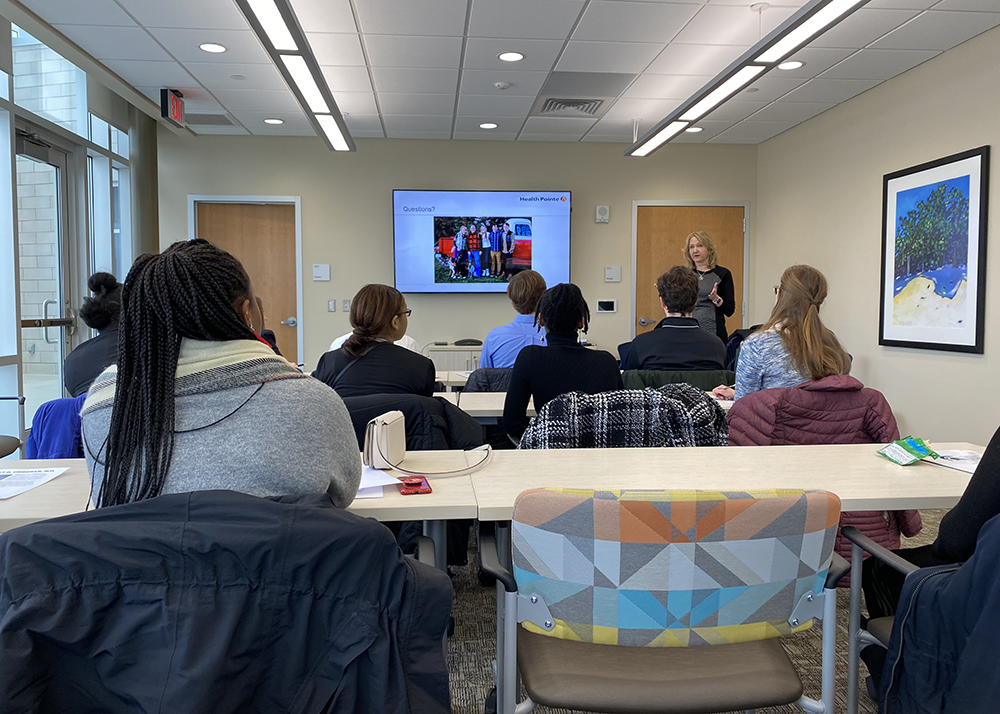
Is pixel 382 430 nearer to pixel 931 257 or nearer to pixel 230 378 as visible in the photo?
pixel 230 378

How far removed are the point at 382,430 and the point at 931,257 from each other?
13.4 ft

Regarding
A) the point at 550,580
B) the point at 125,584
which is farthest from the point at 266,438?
the point at 550,580

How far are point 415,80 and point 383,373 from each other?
3.15m

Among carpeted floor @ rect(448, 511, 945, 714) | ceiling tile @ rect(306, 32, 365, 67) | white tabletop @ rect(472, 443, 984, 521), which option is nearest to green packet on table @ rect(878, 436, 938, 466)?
white tabletop @ rect(472, 443, 984, 521)

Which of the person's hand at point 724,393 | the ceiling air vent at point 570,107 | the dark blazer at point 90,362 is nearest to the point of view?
the dark blazer at point 90,362

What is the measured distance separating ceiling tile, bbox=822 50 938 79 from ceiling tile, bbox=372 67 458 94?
2496 mm

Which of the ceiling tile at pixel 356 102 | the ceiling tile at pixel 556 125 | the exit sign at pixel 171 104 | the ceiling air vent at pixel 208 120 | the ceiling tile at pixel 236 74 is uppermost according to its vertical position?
the ceiling tile at pixel 356 102

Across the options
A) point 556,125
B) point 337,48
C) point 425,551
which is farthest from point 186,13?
point 425,551

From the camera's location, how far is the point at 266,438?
118cm

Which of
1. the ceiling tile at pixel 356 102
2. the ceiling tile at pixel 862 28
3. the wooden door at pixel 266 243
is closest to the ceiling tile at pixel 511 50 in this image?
the ceiling tile at pixel 356 102

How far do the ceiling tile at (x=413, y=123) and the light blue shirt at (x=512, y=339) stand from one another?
9.42 ft

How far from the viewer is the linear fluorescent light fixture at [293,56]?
2.85 m

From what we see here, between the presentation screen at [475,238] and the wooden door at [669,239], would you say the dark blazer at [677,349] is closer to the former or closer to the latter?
the presentation screen at [475,238]

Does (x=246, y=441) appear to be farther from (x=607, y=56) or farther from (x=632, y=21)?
(x=607, y=56)
